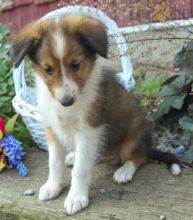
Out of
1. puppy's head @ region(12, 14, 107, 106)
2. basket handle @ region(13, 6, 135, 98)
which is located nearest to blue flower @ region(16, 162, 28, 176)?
basket handle @ region(13, 6, 135, 98)

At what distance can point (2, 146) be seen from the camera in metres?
4.64

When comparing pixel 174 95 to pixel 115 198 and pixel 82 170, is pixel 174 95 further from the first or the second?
pixel 82 170

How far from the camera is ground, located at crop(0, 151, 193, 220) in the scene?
3.65m

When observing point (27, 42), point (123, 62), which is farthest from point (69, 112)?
point (123, 62)

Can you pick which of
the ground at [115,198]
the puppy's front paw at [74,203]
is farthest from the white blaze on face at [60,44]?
the ground at [115,198]

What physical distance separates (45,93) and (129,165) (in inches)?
36.8

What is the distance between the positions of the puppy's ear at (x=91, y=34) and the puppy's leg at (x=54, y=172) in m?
0.88

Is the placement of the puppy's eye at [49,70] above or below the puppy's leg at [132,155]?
above

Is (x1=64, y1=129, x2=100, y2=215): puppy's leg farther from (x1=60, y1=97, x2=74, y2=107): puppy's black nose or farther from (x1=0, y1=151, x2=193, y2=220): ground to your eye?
(x1=60, y1=97, x2=74, y2=107): puppy's black nose

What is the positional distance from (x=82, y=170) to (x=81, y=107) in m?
0.47

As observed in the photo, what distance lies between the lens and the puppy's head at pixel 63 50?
3475 mm

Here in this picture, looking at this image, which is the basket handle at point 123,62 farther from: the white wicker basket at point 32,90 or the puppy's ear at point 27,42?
the puppy's ear at point 27,42

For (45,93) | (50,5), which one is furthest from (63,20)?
Result: (50,5)

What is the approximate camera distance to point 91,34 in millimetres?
3568
